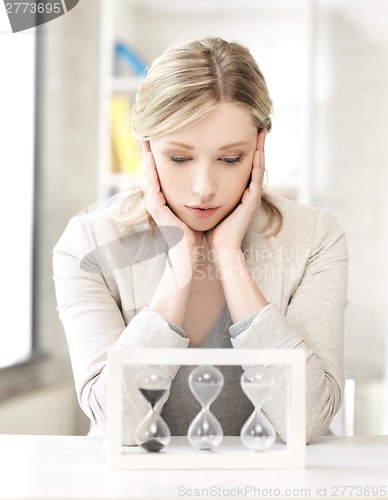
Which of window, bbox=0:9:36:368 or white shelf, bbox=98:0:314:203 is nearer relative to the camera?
window, bbox=0:9:36:368

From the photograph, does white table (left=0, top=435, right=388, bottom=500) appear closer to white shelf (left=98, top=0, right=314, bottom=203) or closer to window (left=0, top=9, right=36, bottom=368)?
window (left=0, top=9, right=36, bottom=368)

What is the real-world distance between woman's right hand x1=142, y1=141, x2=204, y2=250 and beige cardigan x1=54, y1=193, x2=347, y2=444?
73mm

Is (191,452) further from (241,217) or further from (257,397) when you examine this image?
(241,217)

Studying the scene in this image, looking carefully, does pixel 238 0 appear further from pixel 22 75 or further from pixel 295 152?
pixel 22 75

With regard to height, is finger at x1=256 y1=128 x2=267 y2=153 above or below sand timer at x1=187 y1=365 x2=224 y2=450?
above

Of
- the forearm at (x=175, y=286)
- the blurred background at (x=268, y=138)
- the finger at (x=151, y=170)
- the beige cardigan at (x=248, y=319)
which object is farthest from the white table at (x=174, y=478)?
the blurred background at (x=268, y=138)

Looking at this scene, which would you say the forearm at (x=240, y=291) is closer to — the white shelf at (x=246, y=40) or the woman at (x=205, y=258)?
the woman at (x=205, y=258)

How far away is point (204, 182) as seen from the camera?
175cm

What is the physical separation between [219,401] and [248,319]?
26 cm

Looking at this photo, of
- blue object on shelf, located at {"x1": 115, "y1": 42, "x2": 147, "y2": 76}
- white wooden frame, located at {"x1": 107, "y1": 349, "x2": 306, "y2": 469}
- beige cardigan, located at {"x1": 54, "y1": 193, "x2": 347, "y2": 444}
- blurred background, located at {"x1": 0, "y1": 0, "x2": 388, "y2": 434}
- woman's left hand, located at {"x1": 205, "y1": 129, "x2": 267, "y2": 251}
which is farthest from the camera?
blue object on shelf, located at {"x1": 115, "y1": 42, "x2": 147, "y2": 76}

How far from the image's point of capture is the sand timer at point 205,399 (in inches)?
53.9

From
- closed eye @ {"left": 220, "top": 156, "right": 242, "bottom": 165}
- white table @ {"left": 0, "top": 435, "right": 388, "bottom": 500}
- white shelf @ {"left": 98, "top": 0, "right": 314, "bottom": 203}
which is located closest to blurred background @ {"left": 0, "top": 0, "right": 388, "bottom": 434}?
white shelf @ {"left": 98, "top": 0, "right": 314, "bottom": 203}

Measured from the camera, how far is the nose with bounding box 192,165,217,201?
1.75 m

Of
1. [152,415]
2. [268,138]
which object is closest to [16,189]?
[268,138]
